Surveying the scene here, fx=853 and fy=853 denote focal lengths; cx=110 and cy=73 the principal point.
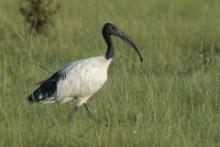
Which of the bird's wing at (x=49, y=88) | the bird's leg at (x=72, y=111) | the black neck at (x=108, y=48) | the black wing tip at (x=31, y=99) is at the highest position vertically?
the black neck at (x=108, y=48)

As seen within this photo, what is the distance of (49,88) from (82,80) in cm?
30

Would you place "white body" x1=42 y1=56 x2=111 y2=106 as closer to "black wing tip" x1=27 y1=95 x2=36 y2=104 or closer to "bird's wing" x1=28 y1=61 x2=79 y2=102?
"bird's wing" x1=28 y1=61 x2=79 y2=102

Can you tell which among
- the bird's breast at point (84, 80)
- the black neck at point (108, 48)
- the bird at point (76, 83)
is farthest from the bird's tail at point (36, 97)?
the black neck at point (108, 48)

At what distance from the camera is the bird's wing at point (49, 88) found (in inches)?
296

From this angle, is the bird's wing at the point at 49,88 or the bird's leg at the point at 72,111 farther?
the bird's wing at the point at 49,88

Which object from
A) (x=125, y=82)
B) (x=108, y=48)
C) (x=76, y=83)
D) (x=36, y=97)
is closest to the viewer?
(x=36, y=97)

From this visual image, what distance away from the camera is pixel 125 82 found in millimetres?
8359

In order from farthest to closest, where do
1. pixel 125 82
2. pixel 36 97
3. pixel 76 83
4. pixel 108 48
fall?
pixel 125 82, pixel 108 48, pixel 76 83, pixel 36 97

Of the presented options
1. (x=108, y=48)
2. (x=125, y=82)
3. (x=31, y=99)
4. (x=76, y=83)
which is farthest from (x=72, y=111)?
(x=125, y=82)

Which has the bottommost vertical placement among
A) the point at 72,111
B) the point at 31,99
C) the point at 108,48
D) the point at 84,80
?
the point at 72,111

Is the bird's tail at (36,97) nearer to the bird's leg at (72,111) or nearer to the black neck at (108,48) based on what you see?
the bird's leg at (72,111)

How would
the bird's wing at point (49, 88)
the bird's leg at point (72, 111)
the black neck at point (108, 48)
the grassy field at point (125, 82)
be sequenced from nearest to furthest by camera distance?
the grassy field at point (125, 82), the bird's leg at point (72, 111), the bird's wing at point (49, 88), the black neck at point (108, 48)

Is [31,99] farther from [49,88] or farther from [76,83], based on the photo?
[76,83]

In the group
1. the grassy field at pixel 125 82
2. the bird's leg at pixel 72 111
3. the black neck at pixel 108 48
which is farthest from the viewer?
the black neck at pixel 108 48
